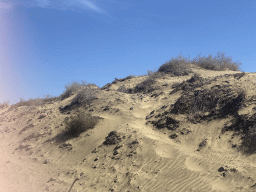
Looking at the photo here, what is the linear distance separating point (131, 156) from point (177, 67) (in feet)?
30.6

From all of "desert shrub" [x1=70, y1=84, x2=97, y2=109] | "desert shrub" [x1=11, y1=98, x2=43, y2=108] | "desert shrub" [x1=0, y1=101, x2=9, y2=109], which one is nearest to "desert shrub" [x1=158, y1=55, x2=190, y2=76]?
"desert shrub" [x1=70, y1=84, x2=97, y2=109]

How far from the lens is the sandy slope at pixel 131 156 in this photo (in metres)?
5.11

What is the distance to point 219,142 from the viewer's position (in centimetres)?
612

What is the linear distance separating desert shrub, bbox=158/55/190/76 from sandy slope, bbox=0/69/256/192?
13.1 ft

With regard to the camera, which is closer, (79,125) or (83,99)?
(79,125)

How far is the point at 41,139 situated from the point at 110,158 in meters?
4.25

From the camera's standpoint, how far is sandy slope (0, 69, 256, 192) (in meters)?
5.11

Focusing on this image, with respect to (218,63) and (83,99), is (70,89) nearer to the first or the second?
(83,99)

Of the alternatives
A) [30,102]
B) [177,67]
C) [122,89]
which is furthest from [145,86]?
[30,102]

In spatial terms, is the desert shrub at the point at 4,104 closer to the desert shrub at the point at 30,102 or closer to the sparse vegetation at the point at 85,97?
A: the desert shrub at the point at 30,102

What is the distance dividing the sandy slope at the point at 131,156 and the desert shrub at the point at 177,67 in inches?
157

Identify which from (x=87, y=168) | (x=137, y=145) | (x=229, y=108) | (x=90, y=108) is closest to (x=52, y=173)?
(x=87, y=168)

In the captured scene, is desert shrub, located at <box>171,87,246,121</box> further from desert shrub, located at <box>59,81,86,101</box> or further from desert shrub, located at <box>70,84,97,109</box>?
desert shrub, located at <box>59,81,86,101</box>

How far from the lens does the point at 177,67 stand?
47.3 ft
